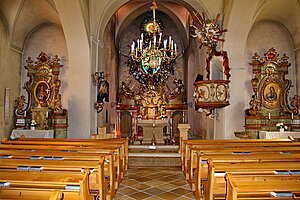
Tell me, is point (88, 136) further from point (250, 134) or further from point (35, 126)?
point (250, 134)

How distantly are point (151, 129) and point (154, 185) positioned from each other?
7.01 m

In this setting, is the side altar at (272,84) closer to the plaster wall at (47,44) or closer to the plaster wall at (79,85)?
the plaster wall at (79,85)

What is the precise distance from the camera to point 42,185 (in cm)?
242

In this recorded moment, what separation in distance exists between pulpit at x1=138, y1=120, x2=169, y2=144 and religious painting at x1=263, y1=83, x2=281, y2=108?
4.66 m

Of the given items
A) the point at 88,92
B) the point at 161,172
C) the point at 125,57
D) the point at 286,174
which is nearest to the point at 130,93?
the point at 125,57

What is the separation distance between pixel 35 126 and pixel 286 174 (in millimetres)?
8918

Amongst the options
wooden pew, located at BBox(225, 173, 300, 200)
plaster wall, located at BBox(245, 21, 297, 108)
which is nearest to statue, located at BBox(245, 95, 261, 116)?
plaster wall, located at BBox(245, 21, 297, 108)

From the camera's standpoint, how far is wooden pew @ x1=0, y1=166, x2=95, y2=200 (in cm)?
226

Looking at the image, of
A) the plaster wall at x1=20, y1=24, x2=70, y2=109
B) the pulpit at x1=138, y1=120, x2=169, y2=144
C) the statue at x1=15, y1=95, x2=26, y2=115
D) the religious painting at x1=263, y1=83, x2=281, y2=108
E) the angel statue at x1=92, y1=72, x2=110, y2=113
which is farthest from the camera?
the pulpit at x1=138, y1=120, x2=169, y2=144

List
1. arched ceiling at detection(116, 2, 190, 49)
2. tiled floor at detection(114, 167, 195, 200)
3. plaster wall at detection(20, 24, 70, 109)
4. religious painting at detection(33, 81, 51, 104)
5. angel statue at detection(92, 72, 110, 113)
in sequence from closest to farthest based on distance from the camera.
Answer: tiled floor at detection(114, 167, 195, 200) → angel statue at detection(92, 72, 110, 113) → religious painting at detection(33, 81, 51, 104) → plaster wall at detection(20, 24, 70, 109) → arched ceiling at detection(116, 2, 190, 49)

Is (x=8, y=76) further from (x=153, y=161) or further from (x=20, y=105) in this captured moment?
(x=153, y=161)

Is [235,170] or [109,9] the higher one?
[109,9]

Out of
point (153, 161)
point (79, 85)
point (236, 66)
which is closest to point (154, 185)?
point (153, 161)

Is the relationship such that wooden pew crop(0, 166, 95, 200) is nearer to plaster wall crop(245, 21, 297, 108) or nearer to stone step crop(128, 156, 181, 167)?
stone step crop(128, 156, 181, 167)
